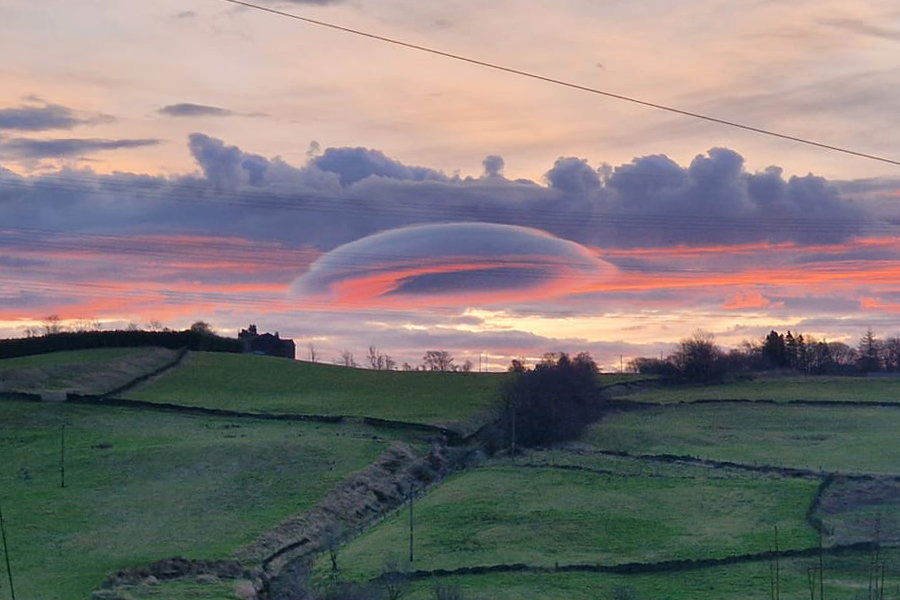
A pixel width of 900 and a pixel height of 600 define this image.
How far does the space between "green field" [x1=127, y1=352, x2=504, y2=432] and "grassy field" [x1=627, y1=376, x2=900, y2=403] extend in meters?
23.1

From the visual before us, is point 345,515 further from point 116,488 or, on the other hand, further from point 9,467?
point 9,467

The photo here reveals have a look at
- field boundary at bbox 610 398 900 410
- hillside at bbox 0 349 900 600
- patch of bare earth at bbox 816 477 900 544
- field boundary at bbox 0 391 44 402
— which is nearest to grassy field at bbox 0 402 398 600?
hillside at bbox 0 349 900 600

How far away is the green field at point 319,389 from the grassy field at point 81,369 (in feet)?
11.2

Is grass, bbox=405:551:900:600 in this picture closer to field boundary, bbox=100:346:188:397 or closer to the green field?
the green field

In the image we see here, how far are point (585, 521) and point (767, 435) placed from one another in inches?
1849

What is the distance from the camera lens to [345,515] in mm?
91500

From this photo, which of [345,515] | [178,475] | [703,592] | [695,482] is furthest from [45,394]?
[703,592]

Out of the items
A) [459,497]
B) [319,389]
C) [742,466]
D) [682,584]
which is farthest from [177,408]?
[682,584]

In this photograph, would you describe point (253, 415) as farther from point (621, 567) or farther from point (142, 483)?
point (621, 567)

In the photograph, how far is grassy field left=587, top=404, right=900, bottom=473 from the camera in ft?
356

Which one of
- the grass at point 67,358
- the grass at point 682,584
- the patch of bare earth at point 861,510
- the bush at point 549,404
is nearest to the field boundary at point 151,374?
the grass at point 67,358

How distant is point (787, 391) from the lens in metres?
161

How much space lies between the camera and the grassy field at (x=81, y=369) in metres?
138

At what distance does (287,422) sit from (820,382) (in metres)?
84.4
